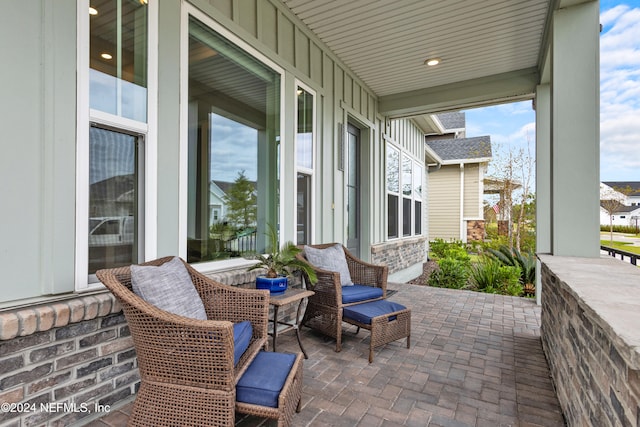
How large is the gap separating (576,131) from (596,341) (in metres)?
2.12

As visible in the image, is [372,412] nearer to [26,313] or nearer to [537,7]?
[26,313]

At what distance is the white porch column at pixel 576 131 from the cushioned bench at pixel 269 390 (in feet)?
8.15

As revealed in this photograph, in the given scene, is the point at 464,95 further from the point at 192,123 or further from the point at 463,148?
the point at 463,148

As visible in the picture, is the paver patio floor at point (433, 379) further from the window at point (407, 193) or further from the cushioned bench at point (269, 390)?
the window at point (407, 193)

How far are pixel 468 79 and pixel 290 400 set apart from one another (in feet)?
17.8

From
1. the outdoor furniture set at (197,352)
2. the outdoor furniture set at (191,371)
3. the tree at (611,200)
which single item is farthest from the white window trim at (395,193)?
the outdoor furniture set at (191,371)

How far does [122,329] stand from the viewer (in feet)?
6.90

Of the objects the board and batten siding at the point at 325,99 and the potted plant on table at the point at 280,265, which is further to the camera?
the board and batten siding at the point at 325,99

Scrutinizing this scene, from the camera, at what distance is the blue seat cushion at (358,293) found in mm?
3217

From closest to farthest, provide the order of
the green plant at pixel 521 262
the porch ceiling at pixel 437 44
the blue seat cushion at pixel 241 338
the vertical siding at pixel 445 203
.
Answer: the blue seat cushion at pixel 241 338 → the porch ceiling at pixel 437 44 → the green plant at pixel 521 262 → the vertical siding at pixel 445 203

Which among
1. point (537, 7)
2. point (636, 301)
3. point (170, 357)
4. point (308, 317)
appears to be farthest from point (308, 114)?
point (636, 301)

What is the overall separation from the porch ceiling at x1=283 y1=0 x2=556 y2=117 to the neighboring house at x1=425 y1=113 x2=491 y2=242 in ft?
22.6

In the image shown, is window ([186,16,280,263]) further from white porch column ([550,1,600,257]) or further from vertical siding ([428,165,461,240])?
vertical siding ([428,165,461,240])

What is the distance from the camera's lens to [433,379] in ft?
8.39
